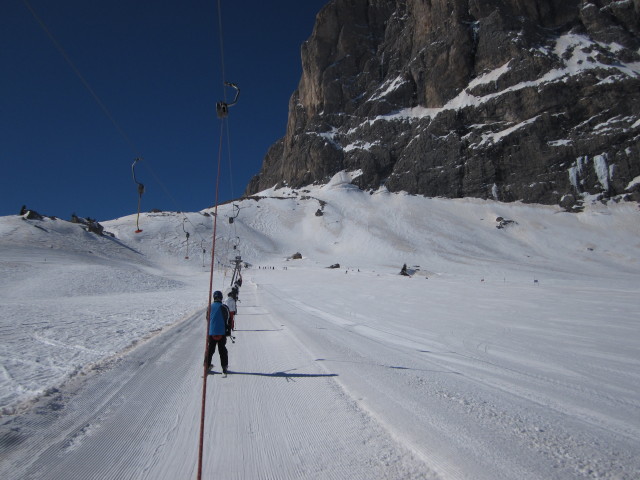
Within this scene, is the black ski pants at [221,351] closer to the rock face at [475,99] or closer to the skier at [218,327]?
the skier at [218,327]

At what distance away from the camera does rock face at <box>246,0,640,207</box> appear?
81500mm

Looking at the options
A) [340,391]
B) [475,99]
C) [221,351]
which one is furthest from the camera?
[475,99]

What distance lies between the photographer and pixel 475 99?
103188mm

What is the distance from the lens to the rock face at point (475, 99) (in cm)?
8150

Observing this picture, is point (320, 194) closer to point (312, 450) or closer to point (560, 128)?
point (560, 128)

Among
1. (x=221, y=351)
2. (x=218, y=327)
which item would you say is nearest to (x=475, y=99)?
(x=218, y=327)

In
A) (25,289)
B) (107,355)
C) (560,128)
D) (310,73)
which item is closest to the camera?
(107,355)

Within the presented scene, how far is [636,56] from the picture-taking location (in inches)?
3497

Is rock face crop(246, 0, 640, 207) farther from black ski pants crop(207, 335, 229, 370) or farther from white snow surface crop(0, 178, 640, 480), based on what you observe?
black ski pants crop(207, 335, 229, 370)

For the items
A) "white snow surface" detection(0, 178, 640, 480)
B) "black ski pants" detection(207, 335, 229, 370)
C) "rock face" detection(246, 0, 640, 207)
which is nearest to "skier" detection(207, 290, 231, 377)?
"black ski pants" detection(207, 335, 229, 370)

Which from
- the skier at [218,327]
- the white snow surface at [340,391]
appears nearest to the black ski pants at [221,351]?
the skier at [218,327]

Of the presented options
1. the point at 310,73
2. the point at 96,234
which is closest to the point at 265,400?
the point at 96,234

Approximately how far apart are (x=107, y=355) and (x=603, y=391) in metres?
9.37

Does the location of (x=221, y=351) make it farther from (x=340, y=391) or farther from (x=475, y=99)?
(x=475, y=99)
